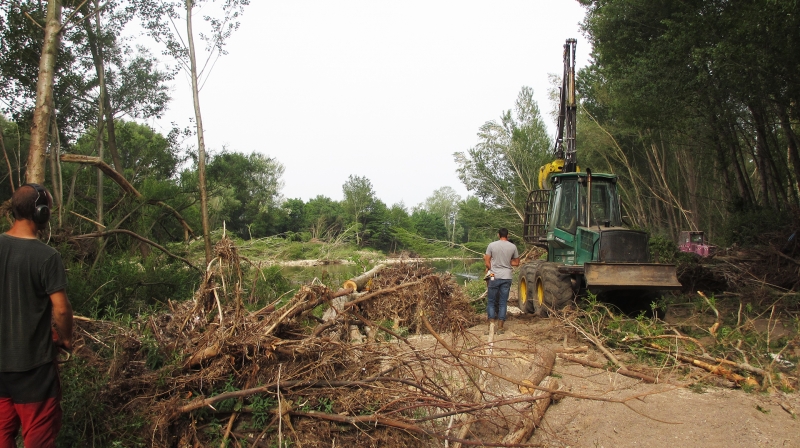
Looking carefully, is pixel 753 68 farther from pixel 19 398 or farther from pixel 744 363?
pixel 19 398

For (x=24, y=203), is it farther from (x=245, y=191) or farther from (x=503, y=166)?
(x=503, y=166)

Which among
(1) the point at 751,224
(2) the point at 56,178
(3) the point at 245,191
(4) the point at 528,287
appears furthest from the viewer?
(3) the point at 245,191

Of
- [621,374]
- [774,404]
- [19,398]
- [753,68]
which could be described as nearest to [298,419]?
[19,398]

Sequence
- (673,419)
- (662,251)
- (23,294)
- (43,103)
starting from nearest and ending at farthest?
(23,294), (673,419), (43,103), (662,251)

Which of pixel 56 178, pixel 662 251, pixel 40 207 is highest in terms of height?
pixel 56 178

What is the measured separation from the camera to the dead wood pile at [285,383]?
380cm

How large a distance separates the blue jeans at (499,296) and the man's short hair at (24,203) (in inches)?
284

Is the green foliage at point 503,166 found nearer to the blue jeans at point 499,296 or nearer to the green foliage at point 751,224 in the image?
the green foliage at point 751,224

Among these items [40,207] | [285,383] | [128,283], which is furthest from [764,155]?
[40,207]

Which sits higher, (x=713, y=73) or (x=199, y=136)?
(x=713, y=73)

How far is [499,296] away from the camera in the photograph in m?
9.51

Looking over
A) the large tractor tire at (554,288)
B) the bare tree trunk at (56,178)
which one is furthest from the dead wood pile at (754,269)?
the bare tree trunk at (56,178)

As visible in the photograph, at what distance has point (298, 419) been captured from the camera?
12.7 ft

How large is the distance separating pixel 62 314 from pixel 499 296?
737 cm
